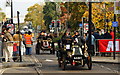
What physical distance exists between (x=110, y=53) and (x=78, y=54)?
34.5ft

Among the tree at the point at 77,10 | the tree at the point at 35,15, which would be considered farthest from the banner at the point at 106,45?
the tree at the point at 35,15

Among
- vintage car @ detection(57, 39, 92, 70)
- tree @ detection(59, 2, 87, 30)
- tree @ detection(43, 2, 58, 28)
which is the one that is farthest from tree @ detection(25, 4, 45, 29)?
vintage car @ detection(57, 39, 92, 70)

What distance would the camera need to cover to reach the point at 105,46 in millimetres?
28781

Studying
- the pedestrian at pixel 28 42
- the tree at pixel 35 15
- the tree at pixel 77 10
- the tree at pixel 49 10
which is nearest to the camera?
the pedestrian at pixel 28 42

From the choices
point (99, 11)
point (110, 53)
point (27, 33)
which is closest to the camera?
point (110, 53)

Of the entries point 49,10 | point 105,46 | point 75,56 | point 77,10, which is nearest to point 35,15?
point 49,10

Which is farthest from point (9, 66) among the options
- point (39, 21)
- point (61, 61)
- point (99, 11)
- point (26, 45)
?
point (39, 21)

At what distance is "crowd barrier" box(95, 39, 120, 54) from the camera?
2862 centimetres

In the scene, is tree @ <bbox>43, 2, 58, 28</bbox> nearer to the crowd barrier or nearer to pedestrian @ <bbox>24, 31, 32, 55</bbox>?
pedestrian @ <bbox>24, 31, 32, 55</bbox>

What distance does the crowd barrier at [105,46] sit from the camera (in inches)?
1127

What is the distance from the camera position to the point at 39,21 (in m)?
135

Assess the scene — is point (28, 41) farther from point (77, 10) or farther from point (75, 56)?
point (77, 10)

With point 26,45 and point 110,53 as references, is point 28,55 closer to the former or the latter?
point 26,45

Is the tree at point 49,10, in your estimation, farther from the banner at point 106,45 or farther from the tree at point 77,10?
the banner at point 106,45
